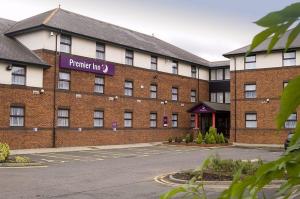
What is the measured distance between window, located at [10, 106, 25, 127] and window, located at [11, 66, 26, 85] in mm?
1651

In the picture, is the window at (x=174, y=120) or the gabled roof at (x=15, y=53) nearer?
the gabled roof at (x=15, y=53)

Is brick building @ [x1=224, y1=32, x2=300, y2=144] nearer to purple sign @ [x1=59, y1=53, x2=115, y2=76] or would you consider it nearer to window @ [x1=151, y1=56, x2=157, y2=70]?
window @ [x1=151, y1=56, x2=157, y2=70]

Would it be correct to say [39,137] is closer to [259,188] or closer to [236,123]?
[236,123]

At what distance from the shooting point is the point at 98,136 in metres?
32.9

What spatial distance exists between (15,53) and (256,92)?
20462mm

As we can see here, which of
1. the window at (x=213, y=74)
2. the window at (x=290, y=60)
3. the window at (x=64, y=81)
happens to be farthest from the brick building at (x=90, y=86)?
the window at (x=290, y=60)

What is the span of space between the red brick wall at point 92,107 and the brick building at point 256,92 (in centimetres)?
565

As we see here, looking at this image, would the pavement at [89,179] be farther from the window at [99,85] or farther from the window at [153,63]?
the window at [153,63]

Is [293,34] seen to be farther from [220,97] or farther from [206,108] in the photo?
[220,97]

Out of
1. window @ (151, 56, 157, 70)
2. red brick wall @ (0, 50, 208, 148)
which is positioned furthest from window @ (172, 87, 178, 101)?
window @ (151, 56, 157, 70)

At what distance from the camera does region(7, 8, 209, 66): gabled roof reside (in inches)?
1219

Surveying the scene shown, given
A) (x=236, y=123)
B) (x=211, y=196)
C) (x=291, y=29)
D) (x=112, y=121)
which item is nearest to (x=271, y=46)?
(x=291, y=29)

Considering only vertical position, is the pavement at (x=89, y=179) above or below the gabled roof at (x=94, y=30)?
below

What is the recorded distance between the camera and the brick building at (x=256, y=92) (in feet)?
118
